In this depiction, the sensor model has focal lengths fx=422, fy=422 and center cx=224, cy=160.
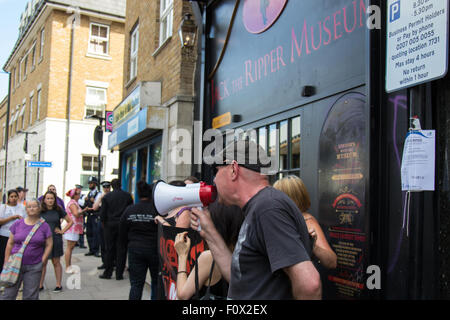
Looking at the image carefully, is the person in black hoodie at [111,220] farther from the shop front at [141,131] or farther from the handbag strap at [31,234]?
the handbag strap at [31,234]

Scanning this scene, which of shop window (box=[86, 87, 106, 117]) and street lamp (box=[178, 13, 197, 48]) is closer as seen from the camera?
street lamp (box=[178, 13, 197, 48])

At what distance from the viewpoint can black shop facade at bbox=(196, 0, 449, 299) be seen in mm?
2791

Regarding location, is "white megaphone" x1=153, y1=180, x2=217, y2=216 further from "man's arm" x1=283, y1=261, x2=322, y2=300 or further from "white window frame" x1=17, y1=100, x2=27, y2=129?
"white window frame" x1=17, y1=100, x2=27, y2=129

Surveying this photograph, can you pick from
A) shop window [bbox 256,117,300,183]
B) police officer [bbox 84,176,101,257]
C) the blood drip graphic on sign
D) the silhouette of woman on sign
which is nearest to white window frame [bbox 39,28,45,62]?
police officer [bbox 84,176,101,257]

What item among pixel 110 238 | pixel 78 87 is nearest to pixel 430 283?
pixel 110 238

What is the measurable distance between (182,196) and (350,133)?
186 cm

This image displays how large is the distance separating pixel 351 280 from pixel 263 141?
2.25m

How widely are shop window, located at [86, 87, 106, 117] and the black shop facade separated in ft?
61.2

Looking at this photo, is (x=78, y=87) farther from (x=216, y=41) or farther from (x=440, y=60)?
(x=440, y=60)

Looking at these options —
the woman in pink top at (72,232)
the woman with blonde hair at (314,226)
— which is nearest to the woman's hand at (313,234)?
the woman with blonde hair at (314,226)

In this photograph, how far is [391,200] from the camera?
10.4 feet

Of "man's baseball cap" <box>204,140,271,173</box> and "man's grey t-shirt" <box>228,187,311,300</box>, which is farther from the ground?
"man's baseball cap" <box>204,140,271,173</box>

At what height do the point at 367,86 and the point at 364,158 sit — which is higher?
the point at 367,86

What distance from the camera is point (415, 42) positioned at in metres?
2.79
